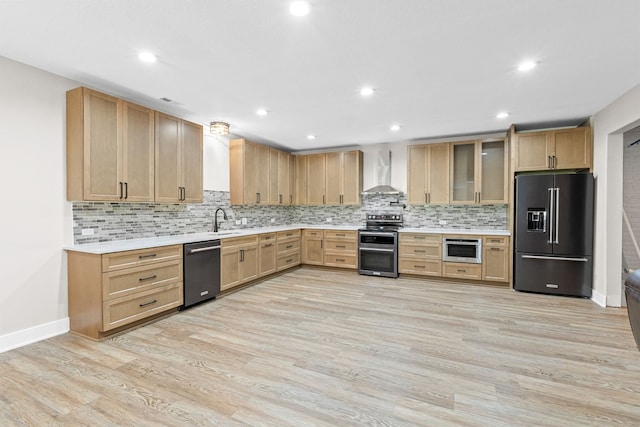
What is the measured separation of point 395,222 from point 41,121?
5198mm

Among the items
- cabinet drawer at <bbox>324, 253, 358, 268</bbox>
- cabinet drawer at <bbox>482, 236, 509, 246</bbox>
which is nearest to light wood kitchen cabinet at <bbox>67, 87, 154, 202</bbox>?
cabinet drawer at <bbox>324, 253, 358, 268</bbox>

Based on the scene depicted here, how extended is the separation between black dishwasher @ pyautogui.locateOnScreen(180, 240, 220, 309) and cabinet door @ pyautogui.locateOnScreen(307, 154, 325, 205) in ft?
8.88

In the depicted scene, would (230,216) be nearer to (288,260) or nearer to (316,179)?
(288,260)

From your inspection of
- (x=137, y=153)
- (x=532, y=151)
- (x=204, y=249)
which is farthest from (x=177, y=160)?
(x=532, y=151)

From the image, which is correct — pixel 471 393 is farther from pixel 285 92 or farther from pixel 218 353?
pixel 285 92

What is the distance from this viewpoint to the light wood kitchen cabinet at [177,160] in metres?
3.67

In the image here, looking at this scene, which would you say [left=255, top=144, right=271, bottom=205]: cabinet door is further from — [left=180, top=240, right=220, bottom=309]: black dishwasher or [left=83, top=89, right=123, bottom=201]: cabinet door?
[left=83, top=89, right=123, bottom=201]: cabinet door

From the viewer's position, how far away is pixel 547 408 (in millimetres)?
1912

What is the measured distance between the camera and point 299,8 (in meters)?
1.93

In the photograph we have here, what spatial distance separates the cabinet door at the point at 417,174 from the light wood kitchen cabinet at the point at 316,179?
1.73m

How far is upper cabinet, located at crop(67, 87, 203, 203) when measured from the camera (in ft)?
9.77

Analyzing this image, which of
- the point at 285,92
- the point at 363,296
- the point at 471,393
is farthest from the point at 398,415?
the point at 285,92

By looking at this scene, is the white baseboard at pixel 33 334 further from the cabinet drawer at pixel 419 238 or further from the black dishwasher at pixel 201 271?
the cabinet drawer at pixel 419 238

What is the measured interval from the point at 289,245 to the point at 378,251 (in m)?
1.66
